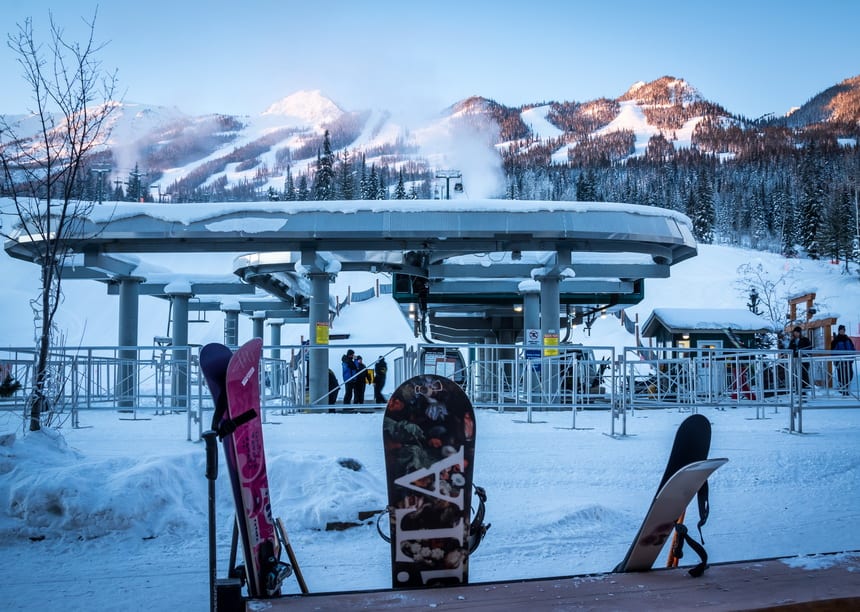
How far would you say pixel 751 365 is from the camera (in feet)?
45.9

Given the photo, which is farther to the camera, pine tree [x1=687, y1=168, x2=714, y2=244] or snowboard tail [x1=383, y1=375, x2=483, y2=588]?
pine tree [x1=687, y1=168, x2=714, y2=244]

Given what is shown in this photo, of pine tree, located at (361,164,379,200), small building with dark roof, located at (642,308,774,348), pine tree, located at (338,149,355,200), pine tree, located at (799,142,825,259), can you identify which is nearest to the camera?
small building with dark roof, located at (642,308,774,348)

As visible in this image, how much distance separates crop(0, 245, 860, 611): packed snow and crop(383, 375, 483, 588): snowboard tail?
136 centimetres

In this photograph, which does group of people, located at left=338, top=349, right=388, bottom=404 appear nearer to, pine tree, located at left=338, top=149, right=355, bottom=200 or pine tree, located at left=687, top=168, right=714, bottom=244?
pine tree, located at left=338, top=149, right=355, bottom=200

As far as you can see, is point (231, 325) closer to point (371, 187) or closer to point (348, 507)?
point (348, 507)

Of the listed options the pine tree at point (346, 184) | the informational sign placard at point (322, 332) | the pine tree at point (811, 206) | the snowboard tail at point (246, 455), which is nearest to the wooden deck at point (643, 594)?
the snowboard tail at point (246, 455)

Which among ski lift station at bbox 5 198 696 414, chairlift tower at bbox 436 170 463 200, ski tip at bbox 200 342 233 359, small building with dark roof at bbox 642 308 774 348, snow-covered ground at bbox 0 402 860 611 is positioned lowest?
snow-covered ground at bbox 0 402 860 611

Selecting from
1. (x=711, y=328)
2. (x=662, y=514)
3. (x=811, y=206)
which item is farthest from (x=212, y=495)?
(x=811, y=206)

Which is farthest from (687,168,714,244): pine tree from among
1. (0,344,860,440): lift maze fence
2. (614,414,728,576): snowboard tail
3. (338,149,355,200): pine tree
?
(614,414,728,576): snowboard tail

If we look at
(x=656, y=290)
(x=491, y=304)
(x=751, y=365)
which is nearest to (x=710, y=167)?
(x=656, y=290)

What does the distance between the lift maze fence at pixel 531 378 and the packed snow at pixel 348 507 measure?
33.6 inches

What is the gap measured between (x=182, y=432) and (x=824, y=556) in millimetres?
10131

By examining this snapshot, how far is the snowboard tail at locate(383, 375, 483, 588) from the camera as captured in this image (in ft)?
10.9

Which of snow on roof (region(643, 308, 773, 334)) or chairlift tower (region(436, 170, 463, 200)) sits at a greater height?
chairlift tower (region(436, 170, 463, 200))
